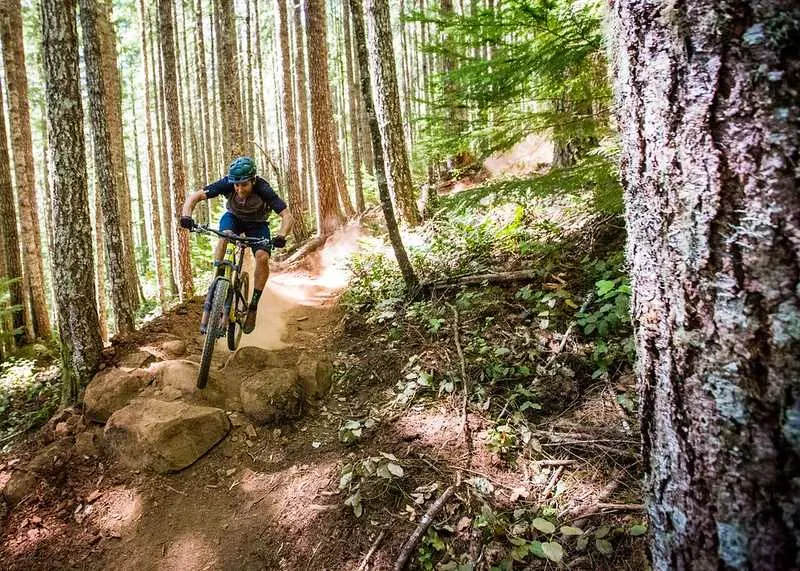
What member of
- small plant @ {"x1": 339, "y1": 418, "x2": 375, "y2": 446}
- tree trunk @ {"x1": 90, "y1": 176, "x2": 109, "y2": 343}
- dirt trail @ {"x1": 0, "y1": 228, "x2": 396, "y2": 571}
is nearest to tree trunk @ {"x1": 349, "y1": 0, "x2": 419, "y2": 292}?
dirt trail @ {"x1": 0, "y1": 228, "x2": 396, "y2": 571}

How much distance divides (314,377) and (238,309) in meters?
1.59

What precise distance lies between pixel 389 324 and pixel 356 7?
160 inches

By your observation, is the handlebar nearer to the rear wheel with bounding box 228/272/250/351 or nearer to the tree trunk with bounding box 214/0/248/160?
the rear wheel with bounding box 228/272/250/351

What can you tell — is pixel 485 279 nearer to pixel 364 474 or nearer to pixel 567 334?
pixel 567 334

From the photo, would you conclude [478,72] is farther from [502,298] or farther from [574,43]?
[502,298]

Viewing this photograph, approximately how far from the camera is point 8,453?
480cm

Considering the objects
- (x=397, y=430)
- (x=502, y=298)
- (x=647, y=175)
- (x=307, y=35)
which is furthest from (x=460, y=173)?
(x=647, y=175)

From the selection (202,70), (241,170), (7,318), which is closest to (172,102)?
(7,318)

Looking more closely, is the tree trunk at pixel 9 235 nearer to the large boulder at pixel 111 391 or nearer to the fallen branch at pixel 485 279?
the large boulder at pixel 111 391

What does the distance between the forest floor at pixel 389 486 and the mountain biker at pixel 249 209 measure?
180 centimetres

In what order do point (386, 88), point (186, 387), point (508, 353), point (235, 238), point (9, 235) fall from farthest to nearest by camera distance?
point (9, 235) < point (386, 88) < point (235, 238) < point (186, 387) < point (508, 353)

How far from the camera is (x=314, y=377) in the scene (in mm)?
5184

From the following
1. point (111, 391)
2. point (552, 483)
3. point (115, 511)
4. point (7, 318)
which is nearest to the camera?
point (552, 483)

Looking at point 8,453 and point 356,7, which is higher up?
point 356,7
